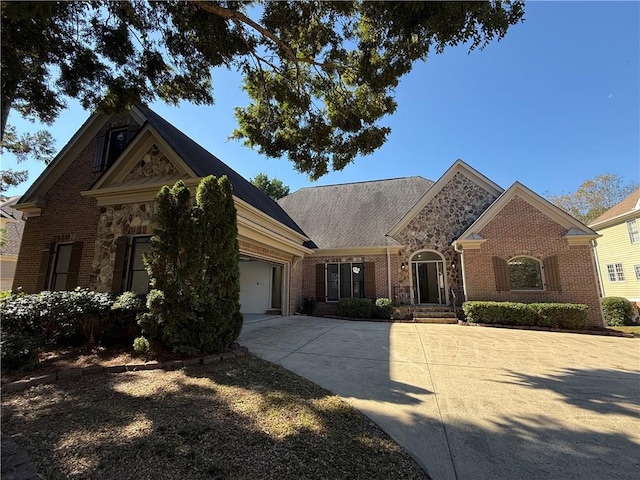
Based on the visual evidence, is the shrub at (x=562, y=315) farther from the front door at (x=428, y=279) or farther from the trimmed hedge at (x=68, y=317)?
the trimmed hedge at (x=68, y=317)

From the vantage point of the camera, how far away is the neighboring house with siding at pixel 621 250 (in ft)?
56.6

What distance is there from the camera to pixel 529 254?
11812 mm

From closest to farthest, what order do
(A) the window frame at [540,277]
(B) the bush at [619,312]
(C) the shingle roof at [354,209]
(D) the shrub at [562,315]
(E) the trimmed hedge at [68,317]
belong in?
1. (E) the trimmed hedge at [68,317]
2. (D) the shrub at [562,315]
3. (A) the window frame at [540,277]
4. (B) the bush at [619,312]
5. (C) the shingle roof at [354,209]

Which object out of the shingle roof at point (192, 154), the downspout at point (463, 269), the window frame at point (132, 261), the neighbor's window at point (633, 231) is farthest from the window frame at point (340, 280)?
the neighbor's window at point (633, 231)

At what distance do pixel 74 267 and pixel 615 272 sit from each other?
28605mm

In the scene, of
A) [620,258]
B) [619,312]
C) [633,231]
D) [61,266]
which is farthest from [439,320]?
[620,258]

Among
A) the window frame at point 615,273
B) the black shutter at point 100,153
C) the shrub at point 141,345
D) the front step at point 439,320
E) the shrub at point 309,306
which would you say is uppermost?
the black shutter at point 100,153

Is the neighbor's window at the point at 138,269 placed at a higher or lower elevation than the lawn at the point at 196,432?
higher

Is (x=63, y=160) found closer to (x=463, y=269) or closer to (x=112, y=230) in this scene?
(x=112, y=230)

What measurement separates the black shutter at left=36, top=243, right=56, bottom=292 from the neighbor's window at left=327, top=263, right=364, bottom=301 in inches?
426

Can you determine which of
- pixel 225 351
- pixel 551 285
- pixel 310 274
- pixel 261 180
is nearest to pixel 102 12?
pixel 225 351

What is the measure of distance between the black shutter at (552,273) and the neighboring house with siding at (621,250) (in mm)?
10017

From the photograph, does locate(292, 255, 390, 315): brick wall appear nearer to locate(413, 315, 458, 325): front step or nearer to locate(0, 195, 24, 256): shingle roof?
locate(413, 315, 458, 325): front step

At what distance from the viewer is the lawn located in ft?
7.77
